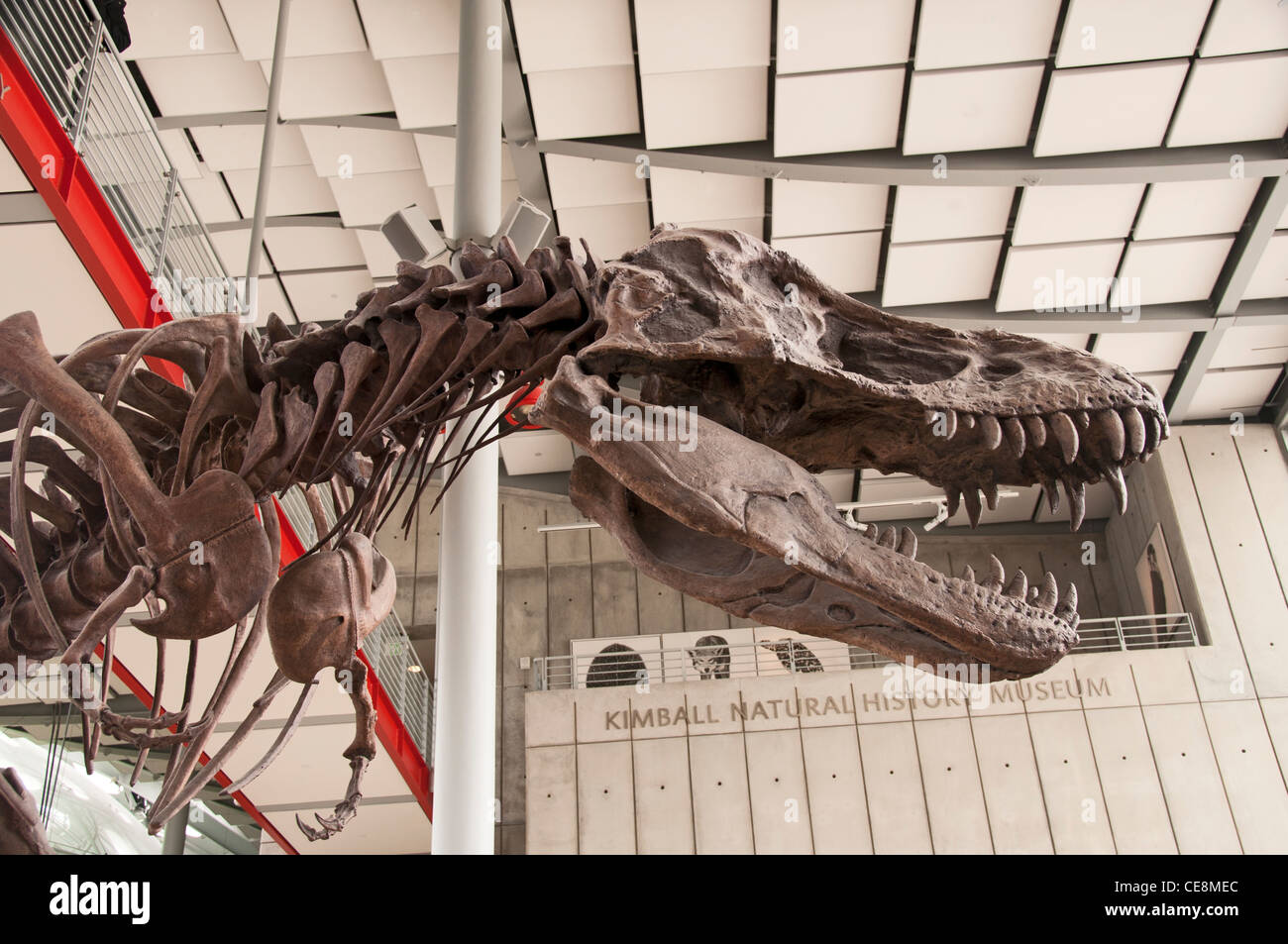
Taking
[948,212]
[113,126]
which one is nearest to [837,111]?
[948,212]

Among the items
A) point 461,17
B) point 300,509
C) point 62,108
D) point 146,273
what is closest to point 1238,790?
point 300,509

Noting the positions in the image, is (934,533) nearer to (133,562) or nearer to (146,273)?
(146,273)

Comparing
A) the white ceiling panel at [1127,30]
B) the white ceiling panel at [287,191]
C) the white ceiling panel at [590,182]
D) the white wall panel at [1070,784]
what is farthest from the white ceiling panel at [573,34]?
the white wall panel at [1070,784]

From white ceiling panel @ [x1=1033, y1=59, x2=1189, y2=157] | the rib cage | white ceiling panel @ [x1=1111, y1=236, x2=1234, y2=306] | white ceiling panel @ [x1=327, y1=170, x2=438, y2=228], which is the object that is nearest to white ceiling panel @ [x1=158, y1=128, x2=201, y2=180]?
white ceiling panel @ [x1=327, y1=170, x2=438, y2=228]

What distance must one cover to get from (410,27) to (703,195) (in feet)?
12.0

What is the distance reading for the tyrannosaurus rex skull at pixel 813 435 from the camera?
2410mm

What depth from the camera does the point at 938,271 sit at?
1315 cm

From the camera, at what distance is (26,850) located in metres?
3.27

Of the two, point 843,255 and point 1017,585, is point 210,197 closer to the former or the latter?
point 843,255

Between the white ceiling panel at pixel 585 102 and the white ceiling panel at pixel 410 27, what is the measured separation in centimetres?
94

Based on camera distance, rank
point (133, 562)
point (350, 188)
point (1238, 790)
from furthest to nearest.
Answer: point (1238, 790) → point (350, 188) → point (133, 562)

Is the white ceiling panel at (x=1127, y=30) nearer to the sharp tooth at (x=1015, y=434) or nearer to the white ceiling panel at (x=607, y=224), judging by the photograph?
the white ceiling panel at (x=607, y=224)
